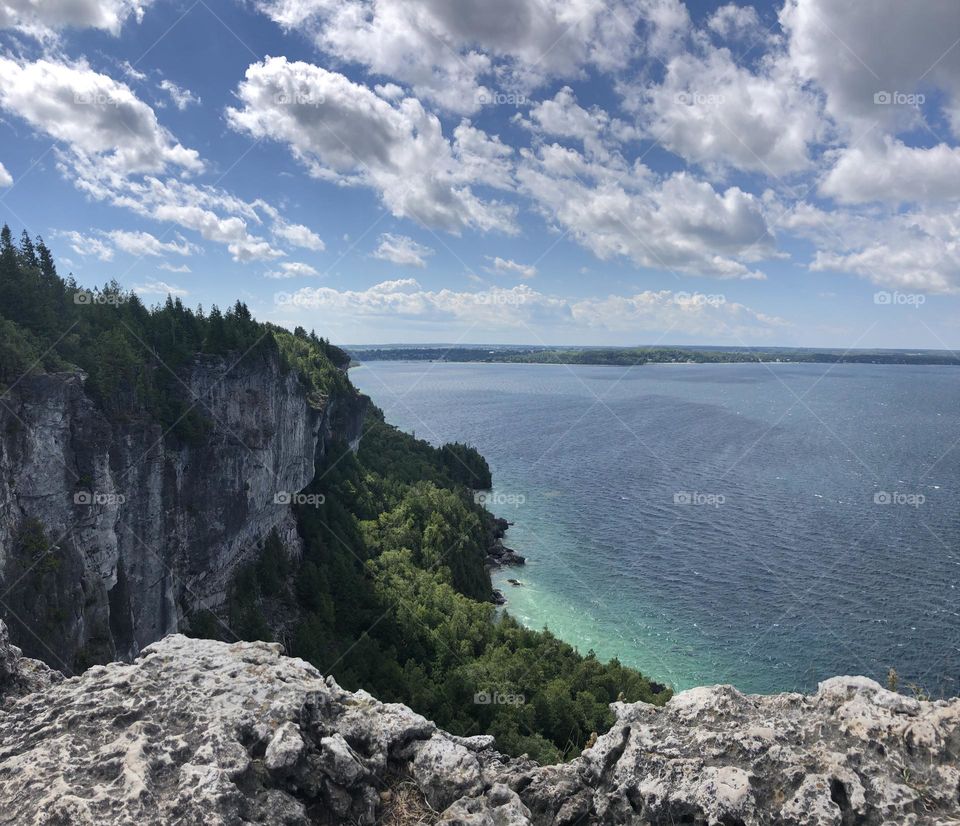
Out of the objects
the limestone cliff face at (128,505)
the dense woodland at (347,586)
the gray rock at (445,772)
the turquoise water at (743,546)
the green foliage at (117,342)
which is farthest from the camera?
the turquoise water at (743,546)

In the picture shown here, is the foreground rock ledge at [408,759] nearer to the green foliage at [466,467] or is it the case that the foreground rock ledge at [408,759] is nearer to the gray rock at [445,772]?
the gray rock at [445,772]

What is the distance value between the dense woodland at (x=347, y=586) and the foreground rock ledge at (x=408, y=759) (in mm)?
19088

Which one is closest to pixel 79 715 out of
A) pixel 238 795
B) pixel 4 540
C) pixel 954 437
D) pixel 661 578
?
pixel 238 795

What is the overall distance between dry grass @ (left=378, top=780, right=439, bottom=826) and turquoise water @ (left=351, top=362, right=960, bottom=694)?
40401mm

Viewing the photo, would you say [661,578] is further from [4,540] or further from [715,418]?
[715,418]

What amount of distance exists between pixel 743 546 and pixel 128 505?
60116 mm

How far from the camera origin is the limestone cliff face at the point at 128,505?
76.4ft

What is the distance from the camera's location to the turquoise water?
155ft

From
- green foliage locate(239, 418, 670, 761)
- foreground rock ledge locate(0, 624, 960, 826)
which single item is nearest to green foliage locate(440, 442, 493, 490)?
green foliage locate(239, 418, 670, 761)

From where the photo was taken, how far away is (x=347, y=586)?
51.8 metres

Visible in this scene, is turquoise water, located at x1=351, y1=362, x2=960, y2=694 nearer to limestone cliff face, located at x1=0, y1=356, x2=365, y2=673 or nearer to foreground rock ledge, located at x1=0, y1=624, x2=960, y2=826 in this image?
limestone cliff face, located at x1=0, y1=356, x2=365, y2=673

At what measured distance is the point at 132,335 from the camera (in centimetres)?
3978

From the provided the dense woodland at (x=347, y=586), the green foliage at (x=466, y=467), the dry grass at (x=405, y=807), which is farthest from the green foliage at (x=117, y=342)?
the green foliage at (x=466, y=467)

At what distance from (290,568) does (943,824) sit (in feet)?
165
